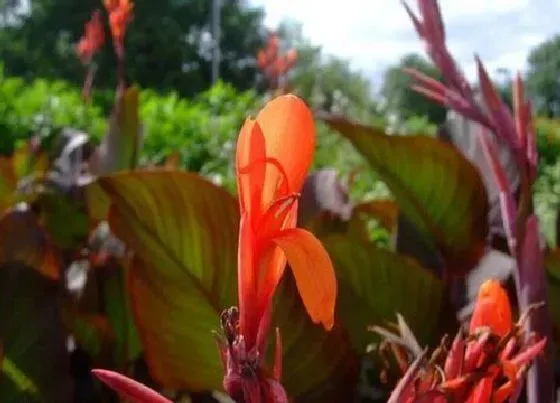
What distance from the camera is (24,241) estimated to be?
108 cm

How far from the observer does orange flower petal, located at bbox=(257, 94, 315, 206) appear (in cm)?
40

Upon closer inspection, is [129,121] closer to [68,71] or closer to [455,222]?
[455,222]

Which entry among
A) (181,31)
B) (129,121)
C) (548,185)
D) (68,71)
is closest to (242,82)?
(181,31)

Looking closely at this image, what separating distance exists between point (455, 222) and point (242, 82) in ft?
105

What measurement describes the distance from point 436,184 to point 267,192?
70 centimetres

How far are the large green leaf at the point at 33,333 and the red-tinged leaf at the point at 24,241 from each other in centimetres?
16

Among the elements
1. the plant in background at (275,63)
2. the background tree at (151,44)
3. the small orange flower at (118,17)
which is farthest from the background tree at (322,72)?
the small orange flower at (118,17)

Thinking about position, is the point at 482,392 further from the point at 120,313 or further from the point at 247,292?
the point at 120,313

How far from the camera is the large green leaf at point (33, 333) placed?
0.90m

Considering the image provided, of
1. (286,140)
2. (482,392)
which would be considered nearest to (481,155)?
(482,392)

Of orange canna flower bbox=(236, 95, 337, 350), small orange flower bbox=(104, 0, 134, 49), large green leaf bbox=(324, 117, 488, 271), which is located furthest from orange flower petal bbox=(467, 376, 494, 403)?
small orange flower bbox=(104, 0, 134, 49)

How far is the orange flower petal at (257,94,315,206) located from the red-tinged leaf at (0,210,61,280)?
2.34ft

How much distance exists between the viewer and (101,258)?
4.30 ft

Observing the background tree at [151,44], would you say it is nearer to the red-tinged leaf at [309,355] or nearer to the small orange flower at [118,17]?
the small orange flower at [118,17]
